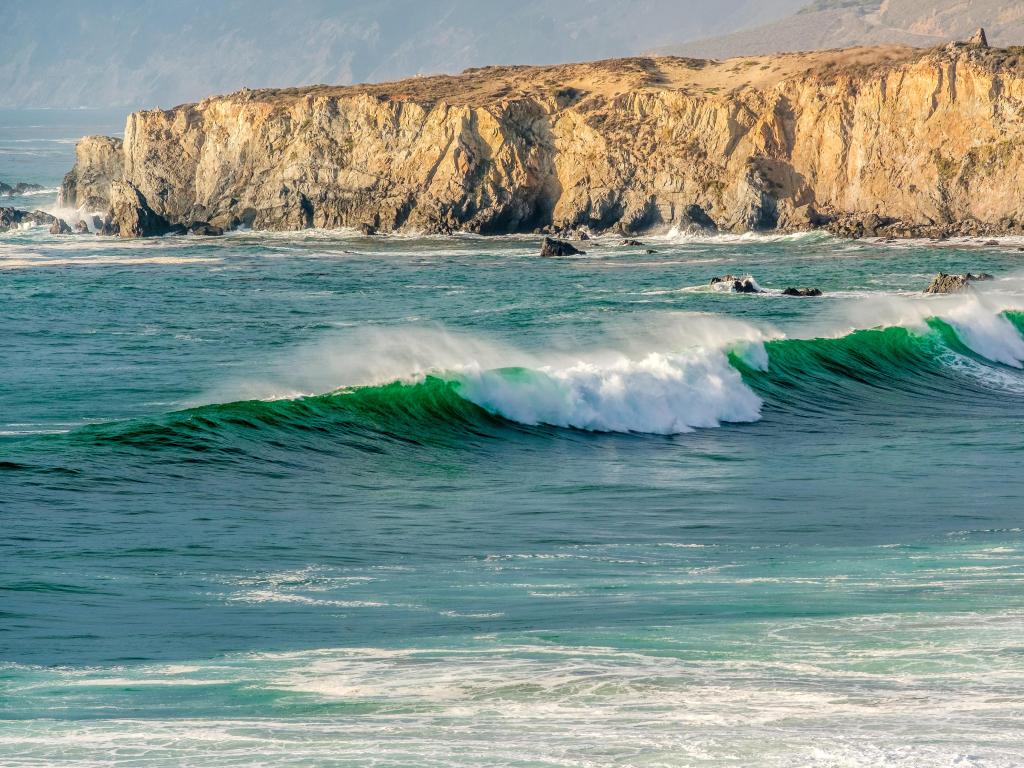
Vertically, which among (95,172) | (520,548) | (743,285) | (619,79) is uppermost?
(619,79)

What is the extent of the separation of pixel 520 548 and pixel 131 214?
60324 millimetres

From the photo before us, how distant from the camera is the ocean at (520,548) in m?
7.90

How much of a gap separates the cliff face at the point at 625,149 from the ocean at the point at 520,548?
29365 mm

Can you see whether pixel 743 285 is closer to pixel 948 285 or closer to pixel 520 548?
pixel 948 285

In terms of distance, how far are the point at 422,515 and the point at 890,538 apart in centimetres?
453

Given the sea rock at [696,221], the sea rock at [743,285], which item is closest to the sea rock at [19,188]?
the sea rock at [696,221]

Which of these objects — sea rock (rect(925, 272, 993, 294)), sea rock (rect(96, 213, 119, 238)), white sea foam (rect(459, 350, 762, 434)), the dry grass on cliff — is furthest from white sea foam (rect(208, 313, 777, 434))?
sea rock (rect(96, 213, 119, 238))

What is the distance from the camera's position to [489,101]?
70.6 meters

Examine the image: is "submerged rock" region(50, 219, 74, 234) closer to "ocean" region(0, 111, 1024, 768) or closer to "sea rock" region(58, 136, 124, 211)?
"sea rock" region(58, 136, 124, 211)

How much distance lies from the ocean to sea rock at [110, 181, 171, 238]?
3768 centimetres

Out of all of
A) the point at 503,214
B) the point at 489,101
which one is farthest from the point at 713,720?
the point at 489,101

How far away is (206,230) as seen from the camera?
70.2 metres

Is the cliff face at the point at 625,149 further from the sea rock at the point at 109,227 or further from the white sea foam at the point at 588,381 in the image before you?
the white sea foam at the point at 588,381

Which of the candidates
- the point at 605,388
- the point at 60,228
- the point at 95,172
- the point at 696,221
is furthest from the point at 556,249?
the point at 95,172
